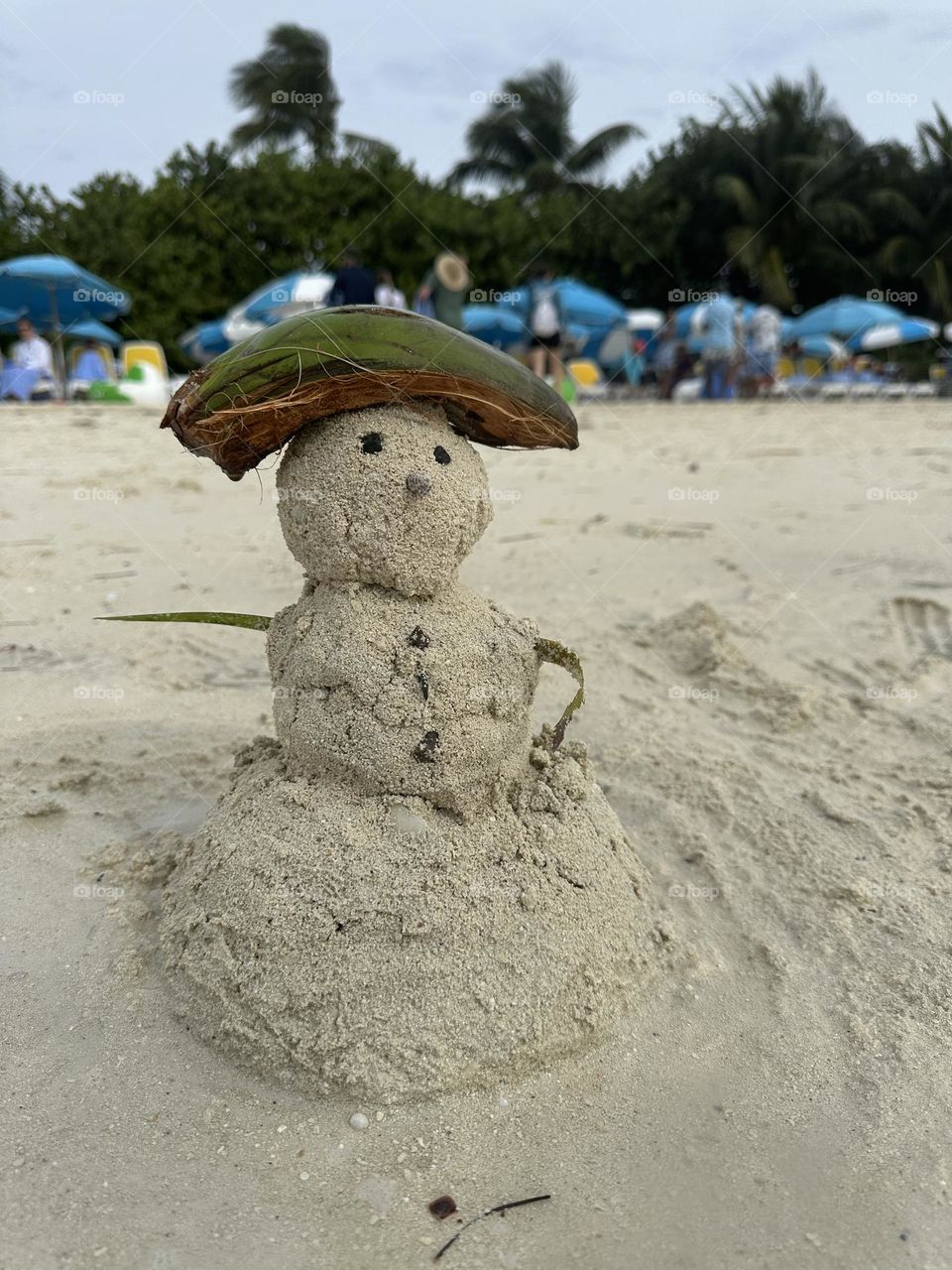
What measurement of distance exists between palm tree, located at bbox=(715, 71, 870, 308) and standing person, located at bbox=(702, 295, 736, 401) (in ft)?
45.2

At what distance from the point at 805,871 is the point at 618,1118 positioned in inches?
37.7

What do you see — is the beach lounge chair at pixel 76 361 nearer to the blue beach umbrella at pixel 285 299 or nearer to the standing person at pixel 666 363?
the blue beach umbrella at pixel 285 299

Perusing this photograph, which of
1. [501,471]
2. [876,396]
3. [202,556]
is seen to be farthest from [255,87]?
[202,556]

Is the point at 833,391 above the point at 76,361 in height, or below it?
above

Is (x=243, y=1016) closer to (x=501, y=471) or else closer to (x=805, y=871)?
(x=805, y=871)

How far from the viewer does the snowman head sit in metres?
1.88

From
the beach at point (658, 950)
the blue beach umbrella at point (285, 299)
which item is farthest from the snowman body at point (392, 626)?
the blue beach umbrella at point (285, 299)

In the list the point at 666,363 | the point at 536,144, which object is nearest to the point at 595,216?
the point at 536,144

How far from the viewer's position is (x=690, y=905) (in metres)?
2.35

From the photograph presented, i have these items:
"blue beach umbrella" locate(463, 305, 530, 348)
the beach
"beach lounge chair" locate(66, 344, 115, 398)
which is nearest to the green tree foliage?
"blue beach umbrella" locate(463, 305, 530, 348)

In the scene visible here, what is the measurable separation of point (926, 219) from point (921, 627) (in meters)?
27.1

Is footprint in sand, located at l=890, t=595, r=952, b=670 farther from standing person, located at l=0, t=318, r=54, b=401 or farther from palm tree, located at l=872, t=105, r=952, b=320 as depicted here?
palm tree, located at l=872, t=105, r=952, b=320

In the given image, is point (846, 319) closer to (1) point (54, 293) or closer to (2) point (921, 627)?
(1) point (54, 293)

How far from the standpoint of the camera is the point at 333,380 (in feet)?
6.08
